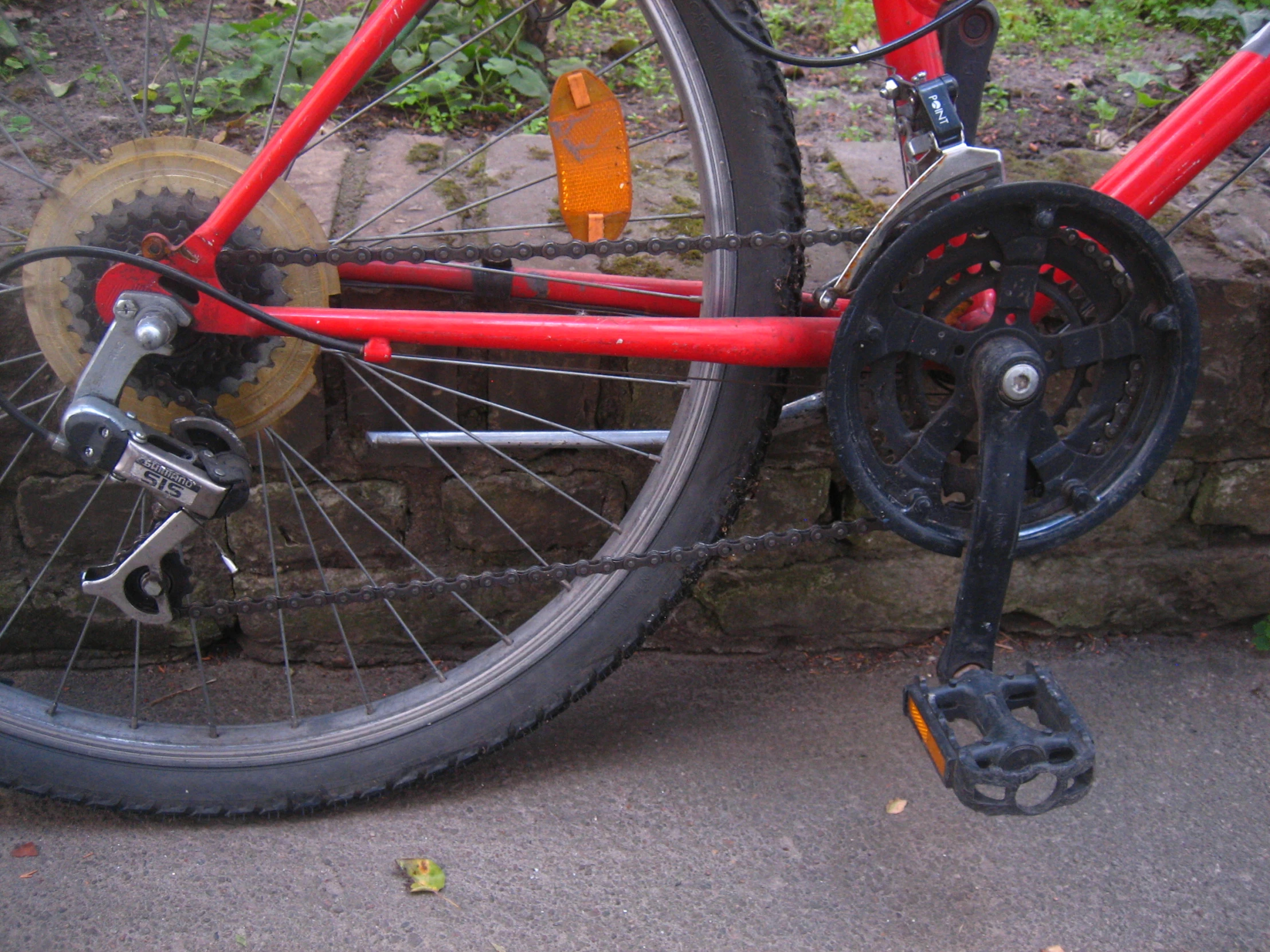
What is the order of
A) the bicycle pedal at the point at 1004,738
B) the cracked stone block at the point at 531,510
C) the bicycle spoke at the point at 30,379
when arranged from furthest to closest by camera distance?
the cracked stone block at the point at 531,510, the bicycle spoke at the point at 30,379, the bicycle pedal at the point at 1004,738

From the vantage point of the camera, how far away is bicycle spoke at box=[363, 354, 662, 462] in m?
1.70

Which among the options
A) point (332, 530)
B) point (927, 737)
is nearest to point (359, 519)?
point (332, 530)

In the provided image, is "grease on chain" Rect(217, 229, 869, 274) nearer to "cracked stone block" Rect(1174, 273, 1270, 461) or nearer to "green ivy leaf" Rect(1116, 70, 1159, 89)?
"cracked stone block" Rect(1174, 273, 1270, 461)

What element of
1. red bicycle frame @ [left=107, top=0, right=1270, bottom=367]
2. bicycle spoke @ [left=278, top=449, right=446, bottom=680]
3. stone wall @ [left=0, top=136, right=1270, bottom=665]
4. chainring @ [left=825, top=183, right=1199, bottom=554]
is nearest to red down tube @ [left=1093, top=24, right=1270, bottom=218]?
red bicycle frame @ [left=107, top=0, right=1270, bottom=367]

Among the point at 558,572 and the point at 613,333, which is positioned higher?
the point at 613,333

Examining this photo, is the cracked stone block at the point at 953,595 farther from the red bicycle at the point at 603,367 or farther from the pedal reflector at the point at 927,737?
the pedal reflector at the point at 927,737

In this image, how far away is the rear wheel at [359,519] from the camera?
1462mm

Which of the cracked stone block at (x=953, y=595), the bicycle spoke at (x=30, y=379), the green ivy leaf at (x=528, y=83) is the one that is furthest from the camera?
the green ivy leaf at (x=528, y=83)

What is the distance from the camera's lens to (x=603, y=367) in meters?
1.83

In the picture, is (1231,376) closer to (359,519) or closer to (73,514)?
(359,519)

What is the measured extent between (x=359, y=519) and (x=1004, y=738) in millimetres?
1207

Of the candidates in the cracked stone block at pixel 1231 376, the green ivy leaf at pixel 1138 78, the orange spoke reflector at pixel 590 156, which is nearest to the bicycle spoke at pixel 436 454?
the orange spoke reflector at pixel 590 156

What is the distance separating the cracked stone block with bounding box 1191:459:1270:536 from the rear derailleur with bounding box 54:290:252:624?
1.77m

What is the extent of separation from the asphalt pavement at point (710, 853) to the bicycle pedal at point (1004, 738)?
34cm
